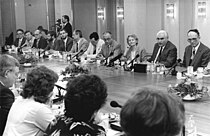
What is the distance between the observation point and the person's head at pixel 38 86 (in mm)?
2336

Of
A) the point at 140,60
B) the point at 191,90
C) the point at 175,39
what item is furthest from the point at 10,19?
the point at 191,90

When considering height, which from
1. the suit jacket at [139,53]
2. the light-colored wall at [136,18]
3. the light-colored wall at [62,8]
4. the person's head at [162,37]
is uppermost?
the light-colored wall at [62,8]

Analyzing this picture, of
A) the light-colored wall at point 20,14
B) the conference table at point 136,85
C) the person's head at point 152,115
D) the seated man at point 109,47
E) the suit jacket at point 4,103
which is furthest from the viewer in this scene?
the light-colored wall at point 20,14

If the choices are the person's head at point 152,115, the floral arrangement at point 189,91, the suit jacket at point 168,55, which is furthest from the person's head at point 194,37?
the person's head at point 152,115

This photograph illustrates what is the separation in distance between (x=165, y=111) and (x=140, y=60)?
4730 millimetres

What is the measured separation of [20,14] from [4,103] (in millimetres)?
10851

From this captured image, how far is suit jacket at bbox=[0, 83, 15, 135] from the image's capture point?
8.52 ft

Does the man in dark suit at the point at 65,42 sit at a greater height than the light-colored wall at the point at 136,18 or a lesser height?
lesser

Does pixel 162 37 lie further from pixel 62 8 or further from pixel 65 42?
pixel 62 8

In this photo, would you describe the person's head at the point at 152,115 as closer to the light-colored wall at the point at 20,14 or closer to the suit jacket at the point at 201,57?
the suit jacket at the point at 201,57

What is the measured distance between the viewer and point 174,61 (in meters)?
5.61

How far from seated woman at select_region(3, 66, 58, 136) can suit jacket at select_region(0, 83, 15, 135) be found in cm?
31

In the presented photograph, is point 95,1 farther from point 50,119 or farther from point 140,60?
point 50,119

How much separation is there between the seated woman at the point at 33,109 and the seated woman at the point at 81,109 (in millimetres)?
445
